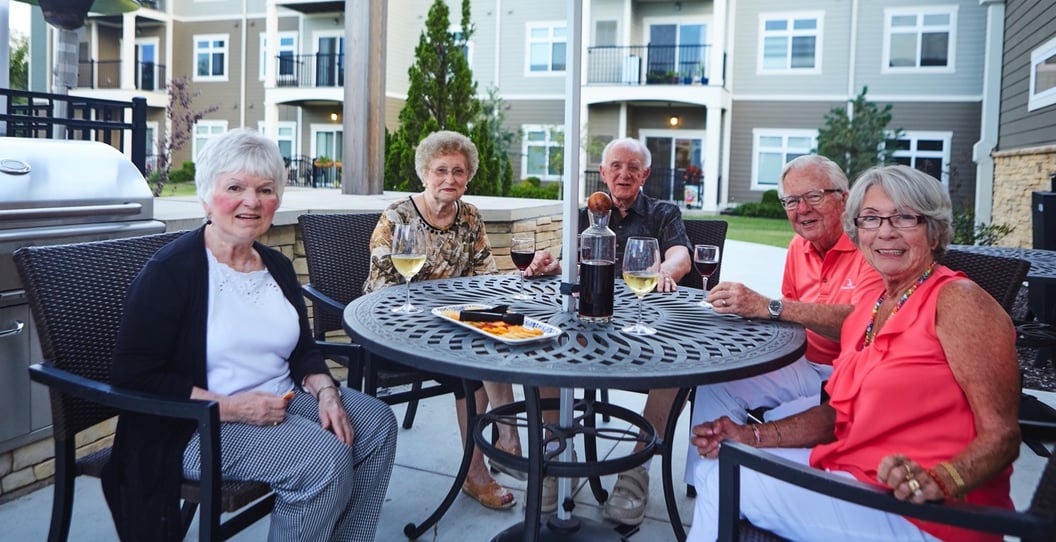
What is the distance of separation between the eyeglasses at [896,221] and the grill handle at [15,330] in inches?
95.2

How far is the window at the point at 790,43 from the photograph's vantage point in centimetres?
1838

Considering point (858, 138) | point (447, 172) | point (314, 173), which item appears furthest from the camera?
point (314, 173)

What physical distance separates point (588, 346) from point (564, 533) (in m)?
0.82

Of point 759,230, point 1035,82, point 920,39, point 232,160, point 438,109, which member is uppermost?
point 920,39

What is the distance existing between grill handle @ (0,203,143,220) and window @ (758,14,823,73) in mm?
18154

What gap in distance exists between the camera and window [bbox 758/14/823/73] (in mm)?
18375

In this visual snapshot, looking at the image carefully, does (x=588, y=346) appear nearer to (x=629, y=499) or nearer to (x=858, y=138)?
Result: (x=629, y=499)

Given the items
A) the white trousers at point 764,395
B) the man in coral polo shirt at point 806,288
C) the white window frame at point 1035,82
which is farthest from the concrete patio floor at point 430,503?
the white window frame at point 1035,82

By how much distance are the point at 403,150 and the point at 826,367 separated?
20.7 ft

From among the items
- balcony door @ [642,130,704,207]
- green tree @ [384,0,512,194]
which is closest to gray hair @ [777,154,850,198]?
green tree @ [384,0,512,194]

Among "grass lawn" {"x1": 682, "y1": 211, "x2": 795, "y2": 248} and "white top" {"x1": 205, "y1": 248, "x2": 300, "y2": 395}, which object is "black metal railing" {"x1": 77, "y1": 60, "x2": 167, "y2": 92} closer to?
"grass lawn" {"x1": 682, "y1": 211, "x2": 795, "y2": 248}

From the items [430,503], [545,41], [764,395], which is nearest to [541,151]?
[545,41]

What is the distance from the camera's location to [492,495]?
8.95 feet

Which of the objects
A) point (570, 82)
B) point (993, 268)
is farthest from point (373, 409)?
point (993, 268)
